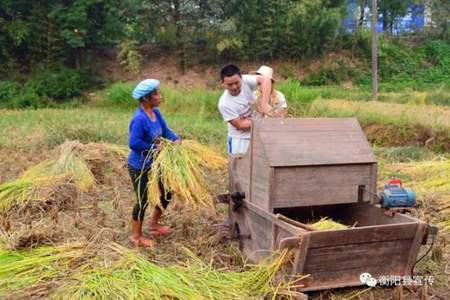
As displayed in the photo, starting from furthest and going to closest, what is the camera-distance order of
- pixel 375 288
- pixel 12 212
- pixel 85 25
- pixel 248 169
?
pixel 85 25
pixel 12 212
pixel 248 169
pixel 375 288

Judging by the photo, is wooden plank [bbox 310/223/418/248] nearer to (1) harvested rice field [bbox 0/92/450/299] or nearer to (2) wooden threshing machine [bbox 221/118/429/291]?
(2) wooden threshing machine [bbox 221/118/429/291]

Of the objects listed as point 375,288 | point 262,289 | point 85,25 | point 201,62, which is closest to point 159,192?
point 262,289

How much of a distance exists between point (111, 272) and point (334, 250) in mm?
1299

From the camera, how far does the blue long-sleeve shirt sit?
4344mm

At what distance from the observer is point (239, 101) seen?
4.64 m

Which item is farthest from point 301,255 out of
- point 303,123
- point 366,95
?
point 366,95

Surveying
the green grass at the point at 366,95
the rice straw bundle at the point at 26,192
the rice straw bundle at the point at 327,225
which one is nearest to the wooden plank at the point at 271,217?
the rice straw bundle at the point at 327,225

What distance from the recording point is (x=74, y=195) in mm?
5508

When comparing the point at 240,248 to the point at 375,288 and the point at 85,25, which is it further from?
the point at 85,25

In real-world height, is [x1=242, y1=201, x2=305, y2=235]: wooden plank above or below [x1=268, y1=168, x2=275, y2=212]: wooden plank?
below

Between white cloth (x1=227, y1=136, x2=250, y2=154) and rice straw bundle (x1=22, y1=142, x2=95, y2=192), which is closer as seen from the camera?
white cloth (x1=227, y1=136, x2=250, y2=154)

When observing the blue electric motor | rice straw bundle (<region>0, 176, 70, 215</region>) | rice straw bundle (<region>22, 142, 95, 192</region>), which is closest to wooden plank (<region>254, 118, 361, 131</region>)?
the blue electric motor

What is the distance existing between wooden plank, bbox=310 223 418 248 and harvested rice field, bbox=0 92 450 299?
238 mm

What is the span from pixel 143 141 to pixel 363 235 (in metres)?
1.85
